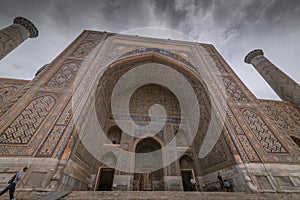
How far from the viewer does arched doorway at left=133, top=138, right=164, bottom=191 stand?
498cm

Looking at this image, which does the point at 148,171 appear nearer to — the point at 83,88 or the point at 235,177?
the point at 235,177

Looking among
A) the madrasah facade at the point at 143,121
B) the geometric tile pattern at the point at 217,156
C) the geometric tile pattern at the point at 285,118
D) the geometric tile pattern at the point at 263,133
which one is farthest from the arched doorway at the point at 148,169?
the geometric tile pattern at the point at 285,118

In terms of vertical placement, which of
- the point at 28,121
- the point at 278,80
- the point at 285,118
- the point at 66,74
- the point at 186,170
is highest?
the point at 278,80

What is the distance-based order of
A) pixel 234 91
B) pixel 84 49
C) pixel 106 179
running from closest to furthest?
1. pixel 106 179
2. pixel 234 91
3. pixel 84 49

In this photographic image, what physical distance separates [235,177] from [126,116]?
470cm

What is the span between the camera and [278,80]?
636cm

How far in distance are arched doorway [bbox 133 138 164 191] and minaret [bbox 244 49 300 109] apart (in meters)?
6.27

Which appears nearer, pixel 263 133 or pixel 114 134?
pixel 263 133

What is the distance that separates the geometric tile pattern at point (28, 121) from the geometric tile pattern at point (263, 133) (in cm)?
598

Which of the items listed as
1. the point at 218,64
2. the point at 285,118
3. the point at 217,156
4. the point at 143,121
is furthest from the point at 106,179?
the point at 285,118

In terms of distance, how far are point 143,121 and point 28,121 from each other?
4.19 m

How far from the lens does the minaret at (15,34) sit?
4.91 metres

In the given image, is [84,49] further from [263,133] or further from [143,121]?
[263,133]

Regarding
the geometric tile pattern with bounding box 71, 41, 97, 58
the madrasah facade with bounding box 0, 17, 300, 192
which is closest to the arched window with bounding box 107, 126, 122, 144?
the madrasah facade with bounding box 0, 17, 300, 192
